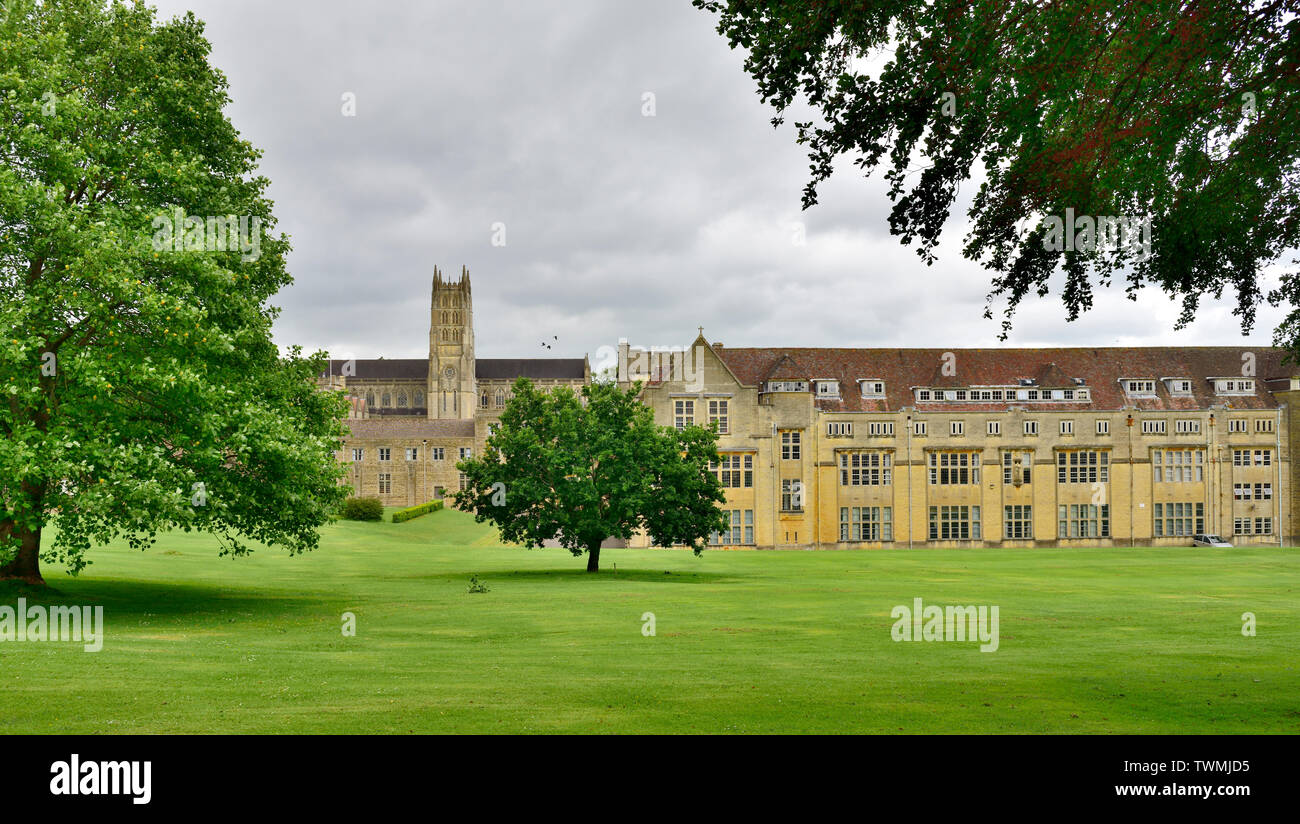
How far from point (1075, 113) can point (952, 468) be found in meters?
70.9

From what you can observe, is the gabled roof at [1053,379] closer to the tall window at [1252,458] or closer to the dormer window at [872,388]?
the dormer window at [872,388]

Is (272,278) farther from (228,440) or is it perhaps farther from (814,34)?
(814,34)

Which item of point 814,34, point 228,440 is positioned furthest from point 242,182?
point 814,34

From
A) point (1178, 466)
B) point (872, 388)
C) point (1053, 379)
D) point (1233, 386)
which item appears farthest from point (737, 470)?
point (1233, 386)

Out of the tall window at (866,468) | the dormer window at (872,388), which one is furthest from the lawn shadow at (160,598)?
the dormer window at (872,388)

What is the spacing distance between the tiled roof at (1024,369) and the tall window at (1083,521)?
8139 mm

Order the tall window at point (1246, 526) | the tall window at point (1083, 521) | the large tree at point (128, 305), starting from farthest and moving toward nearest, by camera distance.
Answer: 1. the tall window at point (1246, 526)
2. the tall window at point (1083, 521)
3. the large tree at point (128, 305)

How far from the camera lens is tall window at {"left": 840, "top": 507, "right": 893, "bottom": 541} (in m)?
83.9

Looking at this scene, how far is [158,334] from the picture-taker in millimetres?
27188

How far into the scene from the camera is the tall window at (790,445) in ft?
271

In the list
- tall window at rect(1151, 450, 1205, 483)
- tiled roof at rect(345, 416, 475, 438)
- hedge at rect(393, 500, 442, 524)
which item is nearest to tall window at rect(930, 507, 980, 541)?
tall window at rect(1151, 450, 1205, 483)

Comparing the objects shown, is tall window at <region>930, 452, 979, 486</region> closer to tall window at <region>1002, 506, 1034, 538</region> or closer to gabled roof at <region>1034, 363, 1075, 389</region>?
tall window at <region>1002, 506, 1034, 538</region>
